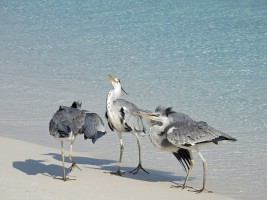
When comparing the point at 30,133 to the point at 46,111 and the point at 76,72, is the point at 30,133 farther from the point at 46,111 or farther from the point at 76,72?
the point at 76,72

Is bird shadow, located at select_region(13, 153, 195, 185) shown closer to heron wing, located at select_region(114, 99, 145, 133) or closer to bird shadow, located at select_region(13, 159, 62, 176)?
bird shadow, located at select_region(13, 159, 62, 176)

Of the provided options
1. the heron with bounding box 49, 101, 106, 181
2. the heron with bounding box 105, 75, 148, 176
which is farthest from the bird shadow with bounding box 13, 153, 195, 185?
the heron with bounding box 49, 101, 106, 181

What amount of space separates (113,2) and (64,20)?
202 centimetres

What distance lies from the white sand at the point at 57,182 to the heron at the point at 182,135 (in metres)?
0.41

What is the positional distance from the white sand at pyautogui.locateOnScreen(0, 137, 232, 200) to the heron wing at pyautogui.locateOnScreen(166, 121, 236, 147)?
601 millimetres

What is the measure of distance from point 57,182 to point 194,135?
168 centimetres

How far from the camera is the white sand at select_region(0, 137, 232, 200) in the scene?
784cm

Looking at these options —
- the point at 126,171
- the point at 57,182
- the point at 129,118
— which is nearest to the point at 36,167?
the point at 57,182

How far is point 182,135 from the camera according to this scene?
859 cm

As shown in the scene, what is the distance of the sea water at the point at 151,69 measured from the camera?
1011 cm

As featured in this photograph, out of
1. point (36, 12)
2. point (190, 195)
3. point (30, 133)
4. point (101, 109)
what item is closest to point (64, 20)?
point (36, 12)

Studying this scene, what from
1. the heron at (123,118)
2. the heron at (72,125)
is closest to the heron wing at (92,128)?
the heron at (72,125)

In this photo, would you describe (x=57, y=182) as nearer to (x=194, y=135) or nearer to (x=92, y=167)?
(x=92, y=167)

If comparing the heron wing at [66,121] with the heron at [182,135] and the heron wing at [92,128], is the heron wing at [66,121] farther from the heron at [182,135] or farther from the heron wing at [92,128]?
the heron at [182,135]
